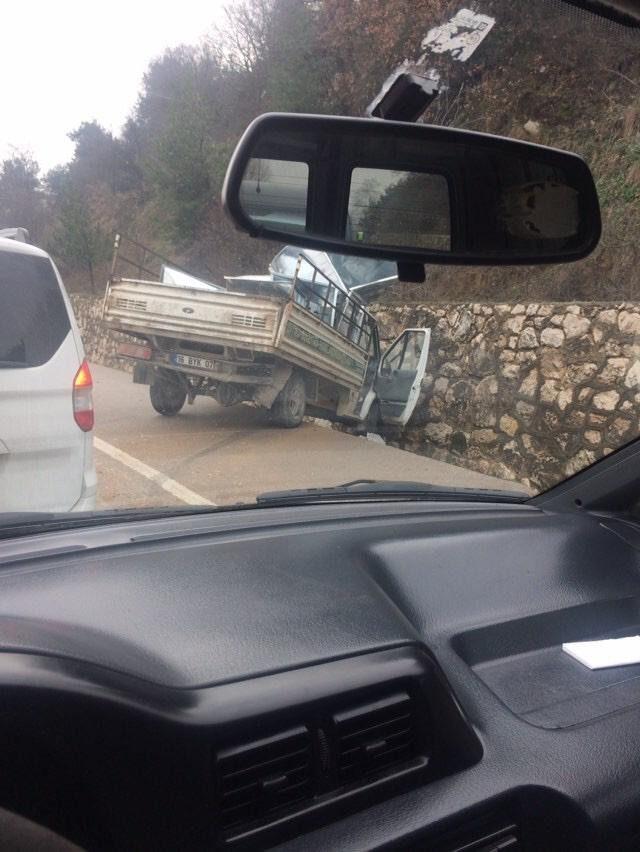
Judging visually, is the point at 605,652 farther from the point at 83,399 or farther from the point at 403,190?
the point at 83,399

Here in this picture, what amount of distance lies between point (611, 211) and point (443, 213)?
1.13 meters

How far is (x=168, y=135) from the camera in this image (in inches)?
141

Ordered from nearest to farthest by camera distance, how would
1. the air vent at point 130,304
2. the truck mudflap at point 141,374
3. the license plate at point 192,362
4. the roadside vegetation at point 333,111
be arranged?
the roadside vegetation at point 333,111, the license plate at point 192,362, the truck mudflap at point 141,374, the air vent at point 130,304

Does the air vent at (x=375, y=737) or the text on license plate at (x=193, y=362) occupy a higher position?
the text on license plate at (x=193, y=362)

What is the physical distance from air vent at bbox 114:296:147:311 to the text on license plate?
1.26ft

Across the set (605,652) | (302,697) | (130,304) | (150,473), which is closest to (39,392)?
(150,473)

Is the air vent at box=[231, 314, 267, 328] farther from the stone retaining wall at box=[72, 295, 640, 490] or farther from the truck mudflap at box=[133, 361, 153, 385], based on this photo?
the truck mudflap at box=[133, 361, 153, 385]

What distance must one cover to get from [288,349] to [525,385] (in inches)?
46.3

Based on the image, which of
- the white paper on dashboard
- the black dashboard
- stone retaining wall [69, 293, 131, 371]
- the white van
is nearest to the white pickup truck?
stone retaining wall [69, 293, 131, 371]

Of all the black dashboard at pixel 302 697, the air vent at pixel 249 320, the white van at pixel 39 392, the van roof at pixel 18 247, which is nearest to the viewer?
the black dashboard at pixel 302 697

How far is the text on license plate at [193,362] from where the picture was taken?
418cm

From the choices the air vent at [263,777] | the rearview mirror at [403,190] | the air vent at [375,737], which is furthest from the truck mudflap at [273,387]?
the air vent at [263,777]

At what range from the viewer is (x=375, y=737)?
60.8 inches

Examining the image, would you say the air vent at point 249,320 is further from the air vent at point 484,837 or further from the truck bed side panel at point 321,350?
the air vent at point 484,837
